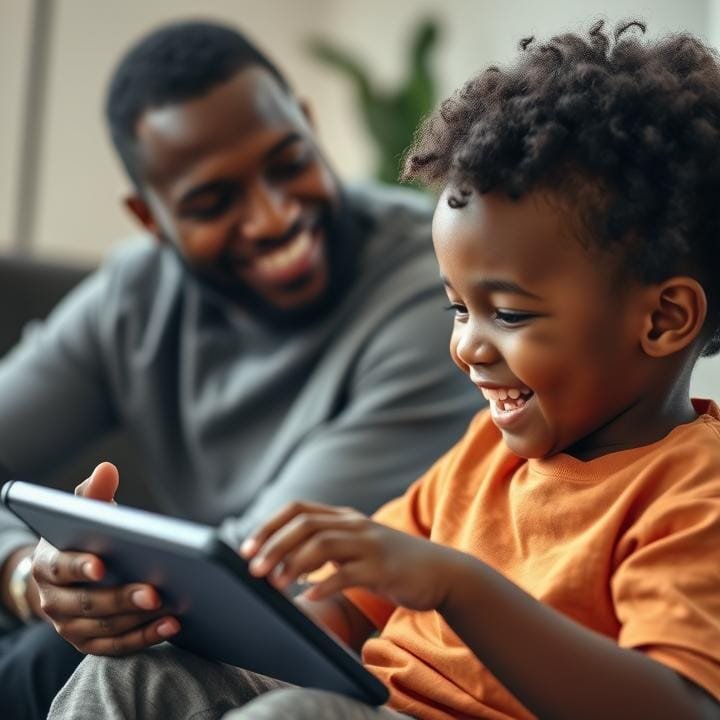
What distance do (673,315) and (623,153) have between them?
12cm

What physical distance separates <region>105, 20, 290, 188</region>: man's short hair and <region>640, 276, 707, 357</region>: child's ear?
85 cm

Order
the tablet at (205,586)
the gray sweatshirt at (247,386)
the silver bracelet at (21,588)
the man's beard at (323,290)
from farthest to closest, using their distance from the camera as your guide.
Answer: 1. the man's beard at (323,290)
2. the gray sweatshirt at (247,386)
3. the silver bracelet at (21,588)
4. the tablet at (205,586)

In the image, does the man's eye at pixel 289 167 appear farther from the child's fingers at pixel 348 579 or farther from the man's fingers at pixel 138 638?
the child's fingers at pixel 348 579

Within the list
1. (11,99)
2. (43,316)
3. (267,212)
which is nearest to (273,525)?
(267,212)

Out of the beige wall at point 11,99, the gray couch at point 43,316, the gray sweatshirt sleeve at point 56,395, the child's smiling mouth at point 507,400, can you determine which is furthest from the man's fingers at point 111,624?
the beige wall at point 11,99

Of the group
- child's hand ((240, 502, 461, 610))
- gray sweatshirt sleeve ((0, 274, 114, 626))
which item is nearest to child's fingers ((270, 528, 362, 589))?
child's hand ((240, 502, 461, 610))

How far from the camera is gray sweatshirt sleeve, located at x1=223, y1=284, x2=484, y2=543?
1.47 m

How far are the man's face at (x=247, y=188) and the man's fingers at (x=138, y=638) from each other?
2.43 feet

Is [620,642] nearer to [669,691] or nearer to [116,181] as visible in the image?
[669,691]

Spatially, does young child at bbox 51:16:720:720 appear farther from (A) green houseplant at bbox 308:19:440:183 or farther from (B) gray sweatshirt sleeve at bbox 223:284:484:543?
(A) green houseplant at bbox 308:19:440:183

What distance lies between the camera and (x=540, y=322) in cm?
86

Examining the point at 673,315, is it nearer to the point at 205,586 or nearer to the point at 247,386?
the point at 205,586

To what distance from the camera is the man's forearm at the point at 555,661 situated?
0.77m

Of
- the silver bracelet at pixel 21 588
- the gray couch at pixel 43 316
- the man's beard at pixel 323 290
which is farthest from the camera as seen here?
the gray couch at pixel 43 316
